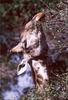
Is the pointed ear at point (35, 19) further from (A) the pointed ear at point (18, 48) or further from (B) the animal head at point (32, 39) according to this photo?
(A) the pointed ear at point (18, 48)

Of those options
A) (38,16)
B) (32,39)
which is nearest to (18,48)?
(32,39)

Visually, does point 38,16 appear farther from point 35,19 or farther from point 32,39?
point 32,39

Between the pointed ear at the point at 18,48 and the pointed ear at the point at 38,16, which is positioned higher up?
the pointed ear at the point at 38,16

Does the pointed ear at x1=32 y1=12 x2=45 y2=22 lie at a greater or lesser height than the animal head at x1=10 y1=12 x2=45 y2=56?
greater

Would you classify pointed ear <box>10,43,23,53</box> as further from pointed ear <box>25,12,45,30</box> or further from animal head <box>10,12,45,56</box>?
pointed ear <box>25,12,45,30</box>

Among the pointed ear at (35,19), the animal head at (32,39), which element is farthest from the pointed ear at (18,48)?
the pointed ear at (35,19)

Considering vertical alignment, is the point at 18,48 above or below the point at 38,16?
below

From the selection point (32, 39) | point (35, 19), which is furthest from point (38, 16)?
point (32, 39)

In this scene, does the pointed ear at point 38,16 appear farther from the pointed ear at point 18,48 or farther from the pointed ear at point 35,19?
the pointed ear at point 18,48

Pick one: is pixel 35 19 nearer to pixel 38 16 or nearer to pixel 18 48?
pixel 38 16

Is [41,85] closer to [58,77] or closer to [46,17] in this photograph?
[58,77]

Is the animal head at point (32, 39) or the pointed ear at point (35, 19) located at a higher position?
the pointed ear at point (35, 19)

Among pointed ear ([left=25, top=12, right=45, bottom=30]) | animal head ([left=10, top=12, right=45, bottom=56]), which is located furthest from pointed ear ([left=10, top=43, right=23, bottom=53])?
pointed ear ([left=25, top=12, right=45, bottom=30])

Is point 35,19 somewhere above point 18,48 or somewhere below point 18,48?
above
